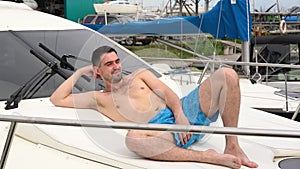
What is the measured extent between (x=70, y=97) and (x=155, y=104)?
0.56 metres

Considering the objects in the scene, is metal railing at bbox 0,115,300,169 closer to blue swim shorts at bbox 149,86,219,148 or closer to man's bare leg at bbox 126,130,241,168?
man's bare leg at bbox 126,130,241,168

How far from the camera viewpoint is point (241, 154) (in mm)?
2178

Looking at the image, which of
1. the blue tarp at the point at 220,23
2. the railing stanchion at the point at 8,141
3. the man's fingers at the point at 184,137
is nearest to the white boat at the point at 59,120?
the railing stanchion at the point at 8,141

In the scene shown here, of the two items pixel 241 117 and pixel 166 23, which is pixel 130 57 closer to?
pixel 241 117

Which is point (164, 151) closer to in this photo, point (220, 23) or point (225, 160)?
point (225, 160)

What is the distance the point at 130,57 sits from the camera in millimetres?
3551

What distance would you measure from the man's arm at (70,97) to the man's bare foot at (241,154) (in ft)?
2.78

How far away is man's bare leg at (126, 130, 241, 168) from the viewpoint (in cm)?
207

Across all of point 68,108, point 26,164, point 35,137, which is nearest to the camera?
point 26,164

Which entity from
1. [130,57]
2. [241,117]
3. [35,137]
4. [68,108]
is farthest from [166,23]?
[35,137]

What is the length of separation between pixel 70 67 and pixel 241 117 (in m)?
1.28

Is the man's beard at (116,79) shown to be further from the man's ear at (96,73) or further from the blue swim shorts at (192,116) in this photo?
the blue swim shorts at (192,116)

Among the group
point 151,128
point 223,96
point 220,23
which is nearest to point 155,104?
point 223,96

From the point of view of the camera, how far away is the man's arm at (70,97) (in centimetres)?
255
